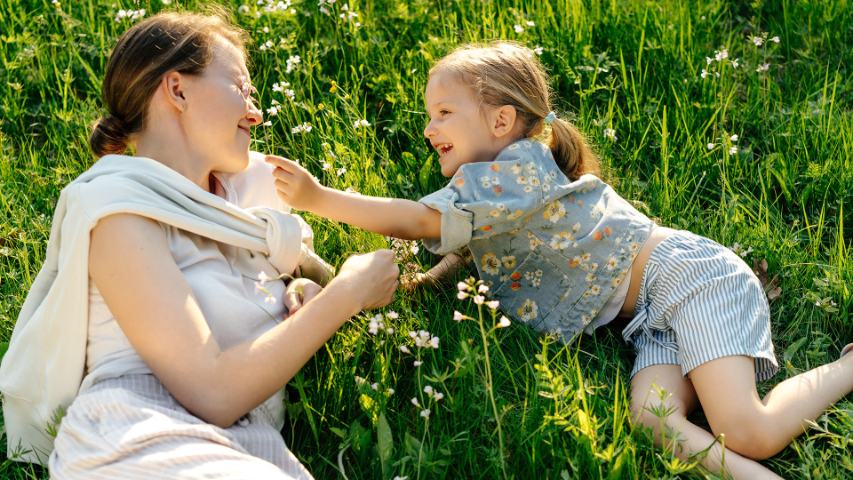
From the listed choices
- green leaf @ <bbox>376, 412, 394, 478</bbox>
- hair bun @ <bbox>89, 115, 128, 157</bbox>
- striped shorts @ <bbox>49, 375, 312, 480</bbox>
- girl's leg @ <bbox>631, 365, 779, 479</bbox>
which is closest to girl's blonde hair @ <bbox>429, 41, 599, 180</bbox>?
girl's leg @ <bbox>631, 365, 779, 479</bbox>

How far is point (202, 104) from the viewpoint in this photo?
3.04 meters

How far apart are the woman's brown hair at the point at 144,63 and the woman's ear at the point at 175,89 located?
0.02 m

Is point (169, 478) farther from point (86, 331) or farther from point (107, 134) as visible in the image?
point (107, 134)

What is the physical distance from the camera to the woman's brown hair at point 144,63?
3.02 m

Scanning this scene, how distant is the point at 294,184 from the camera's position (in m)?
3.12

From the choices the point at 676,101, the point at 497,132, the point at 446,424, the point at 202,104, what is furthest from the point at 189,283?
the point at 676,101

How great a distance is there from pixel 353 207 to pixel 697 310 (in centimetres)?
116

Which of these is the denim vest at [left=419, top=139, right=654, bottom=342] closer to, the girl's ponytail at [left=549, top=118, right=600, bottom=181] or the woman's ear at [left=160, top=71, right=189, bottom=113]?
the girl's ponytail at [left=549, top=118, right=600, bottom=181]

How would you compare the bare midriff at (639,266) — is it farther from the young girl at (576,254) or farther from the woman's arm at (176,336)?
the woman's arm at (176,336)

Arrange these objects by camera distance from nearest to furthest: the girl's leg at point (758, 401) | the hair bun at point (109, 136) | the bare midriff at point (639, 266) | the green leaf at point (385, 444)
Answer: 1. the green leaf at point (385, 444)
2. the girl's leg at point (758, 401)
3. the hair bun at point (109, 136)
4. the bare midriff at point (639, 266)

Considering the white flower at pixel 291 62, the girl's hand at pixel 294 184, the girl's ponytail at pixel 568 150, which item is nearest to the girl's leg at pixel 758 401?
the girl's ponytail at pixel 568 150

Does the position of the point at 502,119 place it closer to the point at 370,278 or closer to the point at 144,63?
the point at 370,278

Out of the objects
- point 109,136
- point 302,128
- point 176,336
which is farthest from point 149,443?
point 302,128

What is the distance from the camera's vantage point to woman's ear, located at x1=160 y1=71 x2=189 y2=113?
3004mm
